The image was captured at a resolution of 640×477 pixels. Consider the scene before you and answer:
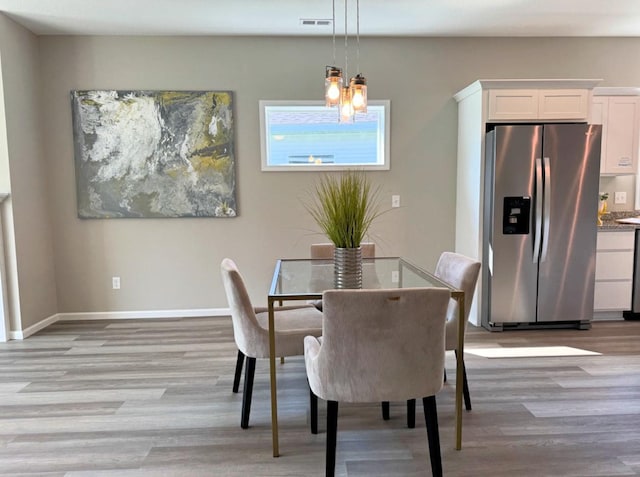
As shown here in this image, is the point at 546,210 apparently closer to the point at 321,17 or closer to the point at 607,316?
the point at 607,316

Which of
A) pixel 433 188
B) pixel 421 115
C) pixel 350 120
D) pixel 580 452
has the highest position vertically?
pixel 421 115

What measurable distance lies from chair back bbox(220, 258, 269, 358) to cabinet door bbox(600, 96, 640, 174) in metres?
3.77

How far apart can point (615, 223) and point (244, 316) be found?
12.2ft

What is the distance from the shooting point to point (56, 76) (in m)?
3.79

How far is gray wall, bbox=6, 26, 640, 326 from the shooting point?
3.82 meters

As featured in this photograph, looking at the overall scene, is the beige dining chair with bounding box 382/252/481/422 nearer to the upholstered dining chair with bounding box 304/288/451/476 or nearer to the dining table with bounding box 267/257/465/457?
the dining table with bounding box 267/257/465/457

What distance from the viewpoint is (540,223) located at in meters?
3.39

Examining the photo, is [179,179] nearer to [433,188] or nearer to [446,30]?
[433,188]

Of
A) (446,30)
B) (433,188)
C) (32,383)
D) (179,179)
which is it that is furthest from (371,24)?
(32,383)

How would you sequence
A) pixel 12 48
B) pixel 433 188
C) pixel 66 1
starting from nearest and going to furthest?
pixel 66 1
pixel 12 48
pixel 433 188

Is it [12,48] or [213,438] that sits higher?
[12,48]

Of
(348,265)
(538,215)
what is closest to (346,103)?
(348,265)

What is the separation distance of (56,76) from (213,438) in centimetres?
363

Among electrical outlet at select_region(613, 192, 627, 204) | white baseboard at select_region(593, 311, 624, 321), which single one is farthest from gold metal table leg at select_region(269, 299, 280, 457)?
electrical outlet at select_region(613, 192, 627, 204)
